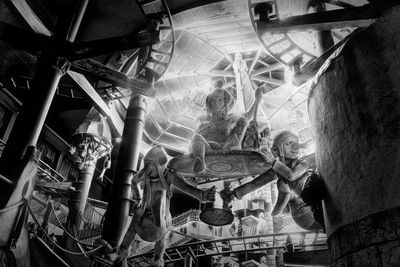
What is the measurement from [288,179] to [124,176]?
18.8ft

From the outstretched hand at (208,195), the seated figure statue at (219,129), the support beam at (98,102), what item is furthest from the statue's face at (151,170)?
the support beam at (98,102)

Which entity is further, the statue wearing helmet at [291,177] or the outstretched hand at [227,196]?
the outstretched hand at [227,196]

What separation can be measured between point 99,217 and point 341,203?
22183mm

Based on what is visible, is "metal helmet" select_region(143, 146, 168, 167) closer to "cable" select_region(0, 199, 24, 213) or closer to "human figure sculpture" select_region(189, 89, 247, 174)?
"human figure sculpture" select_region(189, 89, 247, 174)

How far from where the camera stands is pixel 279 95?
19375 millimetres

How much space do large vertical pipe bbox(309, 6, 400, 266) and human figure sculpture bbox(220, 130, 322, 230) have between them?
102 inches

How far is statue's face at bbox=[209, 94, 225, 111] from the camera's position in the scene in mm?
8266

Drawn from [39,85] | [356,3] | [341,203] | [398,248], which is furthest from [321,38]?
[39,85]

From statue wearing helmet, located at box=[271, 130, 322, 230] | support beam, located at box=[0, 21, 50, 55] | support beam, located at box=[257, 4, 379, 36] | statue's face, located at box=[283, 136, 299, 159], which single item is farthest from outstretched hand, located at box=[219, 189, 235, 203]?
support beam, located at box=[0, 21, 50, 55]

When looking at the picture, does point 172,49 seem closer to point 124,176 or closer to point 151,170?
point 124,176

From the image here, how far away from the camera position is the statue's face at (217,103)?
8.27 metres

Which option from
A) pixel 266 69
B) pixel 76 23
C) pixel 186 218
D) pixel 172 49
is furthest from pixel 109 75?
pixel 186 218

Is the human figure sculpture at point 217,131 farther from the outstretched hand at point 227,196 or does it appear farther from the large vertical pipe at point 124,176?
the large vertical pipe at point 124,176

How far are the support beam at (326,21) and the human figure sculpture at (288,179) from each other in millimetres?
2594
